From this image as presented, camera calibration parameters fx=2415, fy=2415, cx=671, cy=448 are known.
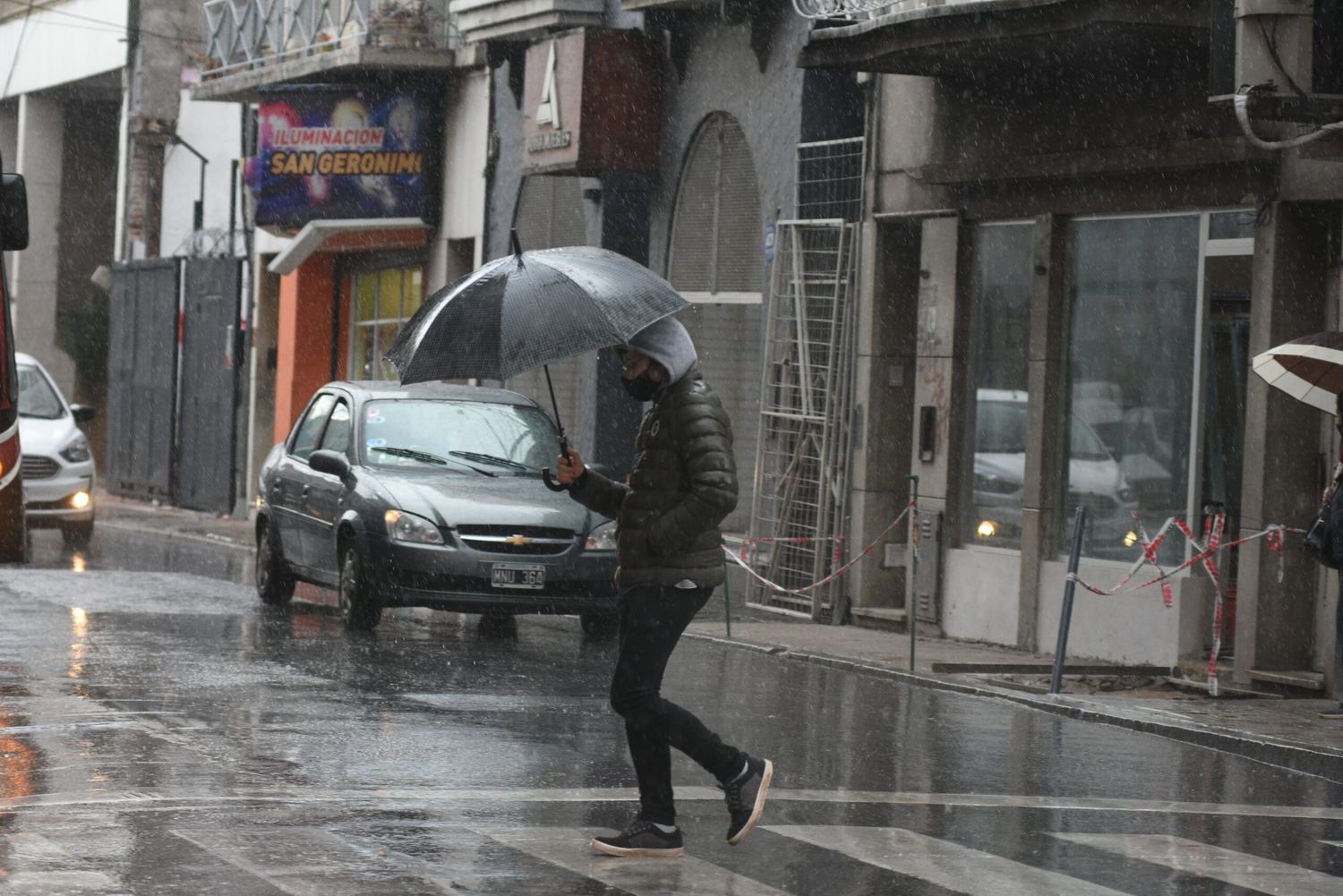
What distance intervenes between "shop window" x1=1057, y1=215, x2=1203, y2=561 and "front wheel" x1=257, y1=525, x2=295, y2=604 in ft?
18.4

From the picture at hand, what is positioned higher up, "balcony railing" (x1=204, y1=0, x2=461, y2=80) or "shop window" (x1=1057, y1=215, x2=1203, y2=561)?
"balcony railing" (x1=204, y1=0, x2=461, y2=80)

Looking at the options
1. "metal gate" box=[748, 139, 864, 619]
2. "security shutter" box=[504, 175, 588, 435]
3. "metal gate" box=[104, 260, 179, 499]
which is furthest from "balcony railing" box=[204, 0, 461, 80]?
"metal gate" box=[748, 139, 864, 619]

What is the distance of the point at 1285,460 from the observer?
14695 millimetres

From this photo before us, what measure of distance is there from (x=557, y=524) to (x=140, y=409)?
1991 centimetres

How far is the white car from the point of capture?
2270 centimetres

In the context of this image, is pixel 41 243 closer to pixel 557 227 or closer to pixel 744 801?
pixel 557 227

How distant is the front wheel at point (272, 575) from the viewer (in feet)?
57.5

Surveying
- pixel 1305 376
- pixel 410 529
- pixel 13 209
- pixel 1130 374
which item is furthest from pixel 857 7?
pixel 13 209

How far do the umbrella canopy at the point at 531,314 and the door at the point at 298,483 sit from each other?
856 centimetres

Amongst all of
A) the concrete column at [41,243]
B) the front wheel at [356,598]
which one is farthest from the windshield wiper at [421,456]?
the concrete column at [41,243]

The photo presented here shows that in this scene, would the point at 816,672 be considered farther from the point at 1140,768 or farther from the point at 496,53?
the point at 496,53

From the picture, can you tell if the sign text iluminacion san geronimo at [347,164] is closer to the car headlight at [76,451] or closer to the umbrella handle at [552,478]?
the car headlight at [76,451]

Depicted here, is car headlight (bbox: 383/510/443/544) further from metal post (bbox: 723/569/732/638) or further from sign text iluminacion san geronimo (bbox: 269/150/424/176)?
sign text iluminacion san geronimo (bbox: 269/150/424/176)

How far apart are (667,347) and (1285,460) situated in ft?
24.9
